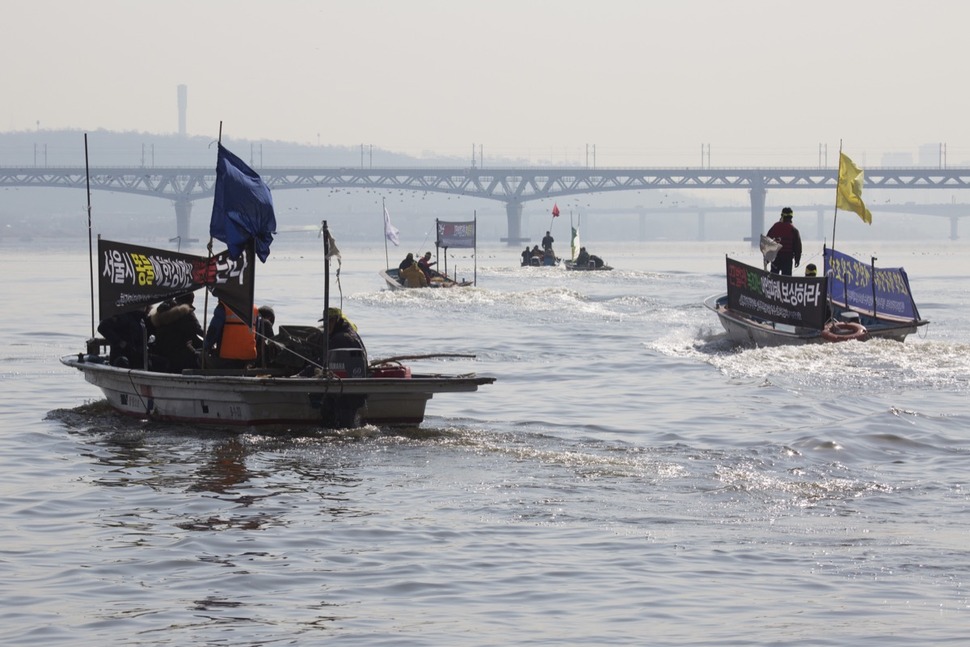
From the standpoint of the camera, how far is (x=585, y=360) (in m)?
25.0

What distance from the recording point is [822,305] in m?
23.4

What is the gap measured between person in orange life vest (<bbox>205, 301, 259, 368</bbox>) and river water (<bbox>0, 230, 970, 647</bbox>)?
87 cm

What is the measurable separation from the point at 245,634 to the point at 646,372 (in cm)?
1555

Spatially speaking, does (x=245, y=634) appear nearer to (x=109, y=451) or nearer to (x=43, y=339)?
(x=109, y=451)

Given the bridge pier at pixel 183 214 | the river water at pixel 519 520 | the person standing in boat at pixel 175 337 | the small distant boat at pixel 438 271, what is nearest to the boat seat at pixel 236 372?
the person standing in boat at pixel 175 337

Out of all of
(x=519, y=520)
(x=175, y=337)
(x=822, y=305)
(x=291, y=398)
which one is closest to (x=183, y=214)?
(x=822, y=305)

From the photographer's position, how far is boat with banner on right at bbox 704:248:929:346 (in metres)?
23.6

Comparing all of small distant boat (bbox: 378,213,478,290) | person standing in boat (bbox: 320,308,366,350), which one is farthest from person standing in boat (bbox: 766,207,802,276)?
small distant boat (bbox: 378,213,478,290)

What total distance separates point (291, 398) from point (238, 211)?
78.5 inches

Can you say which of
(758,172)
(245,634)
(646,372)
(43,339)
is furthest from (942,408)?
(758,172)

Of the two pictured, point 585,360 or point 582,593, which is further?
point 585,360

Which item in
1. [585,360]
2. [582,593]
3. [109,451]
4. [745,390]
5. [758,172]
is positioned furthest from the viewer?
[758,172]

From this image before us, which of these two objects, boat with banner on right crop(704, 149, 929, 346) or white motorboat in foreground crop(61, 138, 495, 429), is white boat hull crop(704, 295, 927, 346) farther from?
white motorboat in foreground crop(61, 138, 495, 429)

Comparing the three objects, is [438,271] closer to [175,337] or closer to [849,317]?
[849,317]
